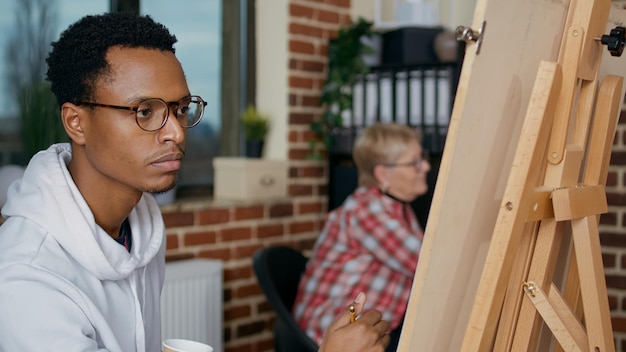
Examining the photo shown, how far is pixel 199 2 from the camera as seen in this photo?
12.2 feet

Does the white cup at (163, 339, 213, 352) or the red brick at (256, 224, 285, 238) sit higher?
the white cup at (163, 339, 213, 352)

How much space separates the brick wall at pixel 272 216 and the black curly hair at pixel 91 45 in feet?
5.40

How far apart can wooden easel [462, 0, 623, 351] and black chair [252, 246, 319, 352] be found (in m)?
1.11

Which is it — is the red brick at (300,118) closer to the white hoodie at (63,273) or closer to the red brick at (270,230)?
the red brick at (270,230)

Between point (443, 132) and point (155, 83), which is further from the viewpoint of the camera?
point (443, 132)

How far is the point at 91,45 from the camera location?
1.65 m

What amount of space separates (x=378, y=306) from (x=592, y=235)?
1285mm

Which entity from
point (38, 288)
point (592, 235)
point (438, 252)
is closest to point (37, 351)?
point (38, 288)

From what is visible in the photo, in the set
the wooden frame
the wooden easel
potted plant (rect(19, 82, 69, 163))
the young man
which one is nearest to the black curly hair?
the young man

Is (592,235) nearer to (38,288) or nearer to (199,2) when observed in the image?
(38,288)

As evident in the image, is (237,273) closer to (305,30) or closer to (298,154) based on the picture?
(298,154)

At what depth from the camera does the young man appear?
5.16 feet

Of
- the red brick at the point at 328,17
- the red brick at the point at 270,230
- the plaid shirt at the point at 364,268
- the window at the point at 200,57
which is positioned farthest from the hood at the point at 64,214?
the red brick at the point at 328,17

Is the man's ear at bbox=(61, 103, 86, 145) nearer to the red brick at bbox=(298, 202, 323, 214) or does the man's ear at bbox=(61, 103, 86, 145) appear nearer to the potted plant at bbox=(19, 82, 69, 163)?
the potted plant at bbox=(19, 82, 69, 163)
